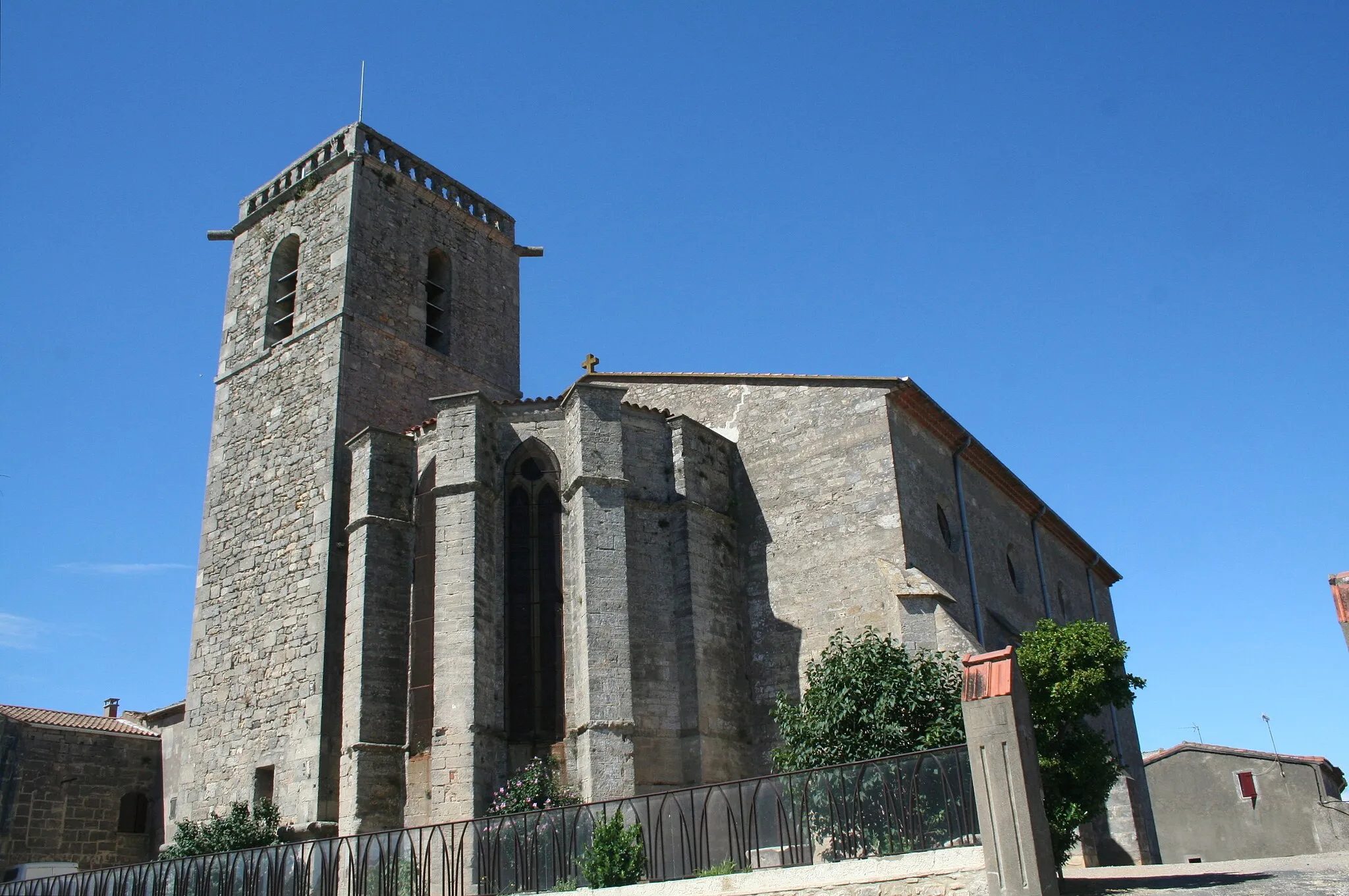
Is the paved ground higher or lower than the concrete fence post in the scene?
lower

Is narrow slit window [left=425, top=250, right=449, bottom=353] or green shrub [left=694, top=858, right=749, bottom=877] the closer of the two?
green shrub [left=694, top=858, right=749, bottom=877]

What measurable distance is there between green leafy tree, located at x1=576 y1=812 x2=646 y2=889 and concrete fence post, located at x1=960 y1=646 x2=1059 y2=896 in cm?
346

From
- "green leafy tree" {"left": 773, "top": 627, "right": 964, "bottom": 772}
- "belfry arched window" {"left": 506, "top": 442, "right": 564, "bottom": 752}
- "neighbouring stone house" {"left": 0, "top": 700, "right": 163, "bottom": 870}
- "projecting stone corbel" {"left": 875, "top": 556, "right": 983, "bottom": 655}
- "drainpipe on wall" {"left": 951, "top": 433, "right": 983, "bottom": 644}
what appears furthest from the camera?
"neighbouring stone house" {"left": 0, "top": 700, "right": 163, "bottom": 870}

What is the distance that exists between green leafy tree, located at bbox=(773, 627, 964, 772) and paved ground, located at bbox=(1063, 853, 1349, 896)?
2.11m

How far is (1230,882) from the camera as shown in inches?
440

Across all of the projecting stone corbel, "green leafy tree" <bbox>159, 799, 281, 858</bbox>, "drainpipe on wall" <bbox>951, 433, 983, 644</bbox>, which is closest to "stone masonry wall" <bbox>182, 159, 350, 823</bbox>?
"green leafy tree" <bbox>159, 799, 281, 858</bbox>

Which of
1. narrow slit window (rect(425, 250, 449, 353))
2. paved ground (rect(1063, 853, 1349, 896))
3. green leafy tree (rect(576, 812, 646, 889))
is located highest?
narrow slit window (rect(425, 250, 449, 353))

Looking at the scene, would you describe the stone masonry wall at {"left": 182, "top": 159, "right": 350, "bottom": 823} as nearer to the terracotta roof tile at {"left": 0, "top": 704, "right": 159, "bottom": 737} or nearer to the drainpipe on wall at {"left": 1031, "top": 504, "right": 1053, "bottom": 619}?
the terracotta roof tile at {"left": 0, "top": 704, "right": 159, "bottom": 737}

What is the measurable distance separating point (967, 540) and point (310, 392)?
11163mm

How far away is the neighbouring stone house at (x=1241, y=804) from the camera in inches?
1076

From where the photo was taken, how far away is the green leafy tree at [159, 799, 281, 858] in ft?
51.1

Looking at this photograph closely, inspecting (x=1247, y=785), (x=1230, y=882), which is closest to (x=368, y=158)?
(x=1230, y=882)

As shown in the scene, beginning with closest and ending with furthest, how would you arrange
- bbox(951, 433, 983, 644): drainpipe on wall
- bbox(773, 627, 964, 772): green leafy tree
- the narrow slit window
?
bbox(773, 627, 964, 772): green leafy tree → bbox(951, 433, 983, 644): drainpipe on wall → the narrow slit window

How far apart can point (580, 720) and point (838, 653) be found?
345 centimetres
